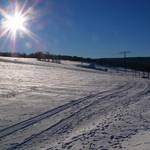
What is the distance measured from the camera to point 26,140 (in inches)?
328

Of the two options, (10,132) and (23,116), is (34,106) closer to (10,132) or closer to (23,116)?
(23,116)

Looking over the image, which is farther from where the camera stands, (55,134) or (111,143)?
(55,134)

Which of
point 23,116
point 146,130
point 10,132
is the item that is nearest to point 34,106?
point 23,116

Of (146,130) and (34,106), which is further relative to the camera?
(34,106)

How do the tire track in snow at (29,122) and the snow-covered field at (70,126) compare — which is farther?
the tire track in snow at (29,122)

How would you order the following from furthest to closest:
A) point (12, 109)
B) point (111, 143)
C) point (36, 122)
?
point (12, 109) → point (36, 122) → point (111, 143)

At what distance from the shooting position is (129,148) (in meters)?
7.48

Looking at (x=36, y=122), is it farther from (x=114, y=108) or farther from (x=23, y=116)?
(x=114, y=108)

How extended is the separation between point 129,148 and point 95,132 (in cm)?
203

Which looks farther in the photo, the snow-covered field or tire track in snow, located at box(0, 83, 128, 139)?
tire track in snow, located at box(0, 83, 128, 139)

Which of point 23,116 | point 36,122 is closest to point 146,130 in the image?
point 36,122

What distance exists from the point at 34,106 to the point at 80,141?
6.28 m

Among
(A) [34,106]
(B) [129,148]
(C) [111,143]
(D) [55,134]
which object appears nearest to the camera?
(B) [129,148]

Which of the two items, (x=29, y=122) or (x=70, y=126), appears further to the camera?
(x=29, y=122)
